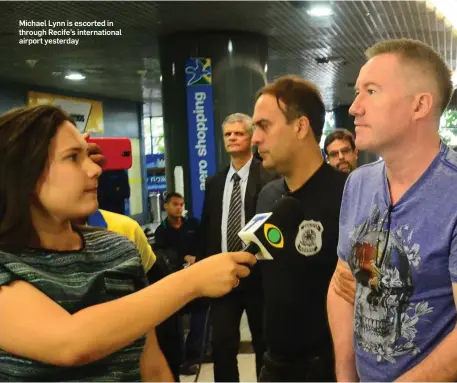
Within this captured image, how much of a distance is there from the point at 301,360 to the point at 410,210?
29.1 inches

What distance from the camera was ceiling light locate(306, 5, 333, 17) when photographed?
438 cm

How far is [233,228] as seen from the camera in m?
2.75

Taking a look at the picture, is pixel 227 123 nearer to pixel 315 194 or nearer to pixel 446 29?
pixel 315 194

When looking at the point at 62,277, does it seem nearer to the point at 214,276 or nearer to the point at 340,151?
the point at 214,276

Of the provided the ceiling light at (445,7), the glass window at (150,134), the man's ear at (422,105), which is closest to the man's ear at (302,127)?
the man's ear at (422,105)

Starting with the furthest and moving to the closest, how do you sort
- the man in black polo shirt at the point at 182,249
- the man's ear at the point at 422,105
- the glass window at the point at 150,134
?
1. the glass window at the point at 150,134
2. the man in black polo shirt at the point at 182,249
3. the man's ear at the point at 422,105

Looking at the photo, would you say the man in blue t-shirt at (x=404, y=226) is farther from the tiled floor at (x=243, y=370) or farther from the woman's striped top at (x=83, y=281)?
the tiled floor at (x=243, y=370)

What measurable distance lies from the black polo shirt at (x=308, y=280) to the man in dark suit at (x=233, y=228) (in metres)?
0.69

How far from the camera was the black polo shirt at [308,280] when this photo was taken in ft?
5.23

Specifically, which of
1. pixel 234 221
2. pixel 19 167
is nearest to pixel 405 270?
pixel 19 167

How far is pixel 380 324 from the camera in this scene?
113cm

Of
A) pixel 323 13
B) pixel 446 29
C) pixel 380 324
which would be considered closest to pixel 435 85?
→ pixel 380 324

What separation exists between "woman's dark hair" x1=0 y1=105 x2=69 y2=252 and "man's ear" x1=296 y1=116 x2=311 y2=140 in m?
1.04

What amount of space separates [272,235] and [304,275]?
0.65 metres
